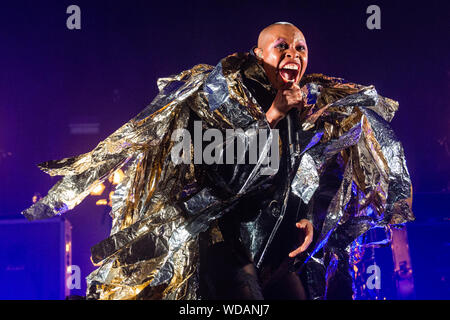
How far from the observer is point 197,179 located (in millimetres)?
1578

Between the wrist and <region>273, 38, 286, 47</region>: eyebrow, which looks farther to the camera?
<region>273, 38, 286, 47</region>: eyebrow

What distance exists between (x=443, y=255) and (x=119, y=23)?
3.07m

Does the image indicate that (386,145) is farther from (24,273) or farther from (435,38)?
(24,273)

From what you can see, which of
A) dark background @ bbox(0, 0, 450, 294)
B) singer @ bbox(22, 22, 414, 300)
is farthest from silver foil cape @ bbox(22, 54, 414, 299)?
dark background @ bbox(0, 0, 450, 294)

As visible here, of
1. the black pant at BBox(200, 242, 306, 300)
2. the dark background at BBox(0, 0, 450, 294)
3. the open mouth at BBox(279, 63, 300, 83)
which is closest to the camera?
the black pant at BBox(200, 242, 306, 300)

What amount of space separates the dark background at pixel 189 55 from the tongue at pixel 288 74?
1.98 metres

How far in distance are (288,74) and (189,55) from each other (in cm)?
237

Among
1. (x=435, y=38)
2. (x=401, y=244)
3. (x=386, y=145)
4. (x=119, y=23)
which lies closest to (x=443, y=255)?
(x=401, y=244)

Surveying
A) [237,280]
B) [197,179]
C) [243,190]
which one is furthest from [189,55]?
[237,280]

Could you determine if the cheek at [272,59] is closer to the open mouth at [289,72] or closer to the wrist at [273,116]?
the open mouth at [289,72]

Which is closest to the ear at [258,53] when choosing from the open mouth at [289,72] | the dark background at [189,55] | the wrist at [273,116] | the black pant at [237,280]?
the open mouth at [289,72]

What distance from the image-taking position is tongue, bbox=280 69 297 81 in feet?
5.32

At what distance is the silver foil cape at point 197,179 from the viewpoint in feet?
4.73

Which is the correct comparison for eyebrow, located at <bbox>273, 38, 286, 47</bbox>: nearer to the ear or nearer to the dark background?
the ear
